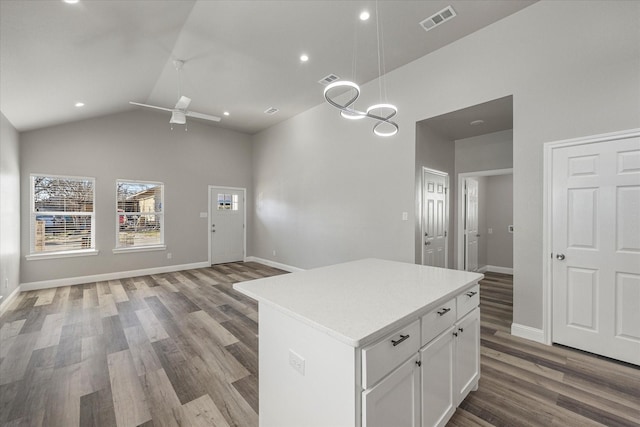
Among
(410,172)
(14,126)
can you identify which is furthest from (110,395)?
(14,126)

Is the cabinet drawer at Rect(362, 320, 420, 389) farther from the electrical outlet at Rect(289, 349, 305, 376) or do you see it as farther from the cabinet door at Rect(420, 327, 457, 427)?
the electrical outlet at Rect(289, 349, 305, 376)

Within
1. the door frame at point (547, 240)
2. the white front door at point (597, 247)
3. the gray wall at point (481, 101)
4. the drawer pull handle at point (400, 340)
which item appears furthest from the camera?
the door frame at point (547, 240)

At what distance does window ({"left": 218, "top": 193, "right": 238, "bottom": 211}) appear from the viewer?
7.23m

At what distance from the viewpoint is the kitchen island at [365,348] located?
1110 millimetres

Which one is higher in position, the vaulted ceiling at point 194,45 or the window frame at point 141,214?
the vaulted ceiling at point 194,45

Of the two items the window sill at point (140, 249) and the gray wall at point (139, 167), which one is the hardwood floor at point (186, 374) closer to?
the gray wall at point (139, 167)

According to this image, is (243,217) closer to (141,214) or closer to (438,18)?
(141,214)

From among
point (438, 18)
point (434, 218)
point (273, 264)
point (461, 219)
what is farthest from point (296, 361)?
point (273, 264)

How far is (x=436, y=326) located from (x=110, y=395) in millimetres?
2406

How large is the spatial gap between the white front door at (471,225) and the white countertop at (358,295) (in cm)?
378

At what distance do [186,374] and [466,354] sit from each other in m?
2.21

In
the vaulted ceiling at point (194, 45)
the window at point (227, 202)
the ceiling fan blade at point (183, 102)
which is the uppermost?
the vaulted ceiling at point (194, 45)

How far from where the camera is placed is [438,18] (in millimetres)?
3143

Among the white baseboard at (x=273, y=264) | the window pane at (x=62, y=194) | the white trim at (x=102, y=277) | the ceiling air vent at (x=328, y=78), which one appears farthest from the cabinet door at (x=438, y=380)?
the window pane at (x=62, y=194)
